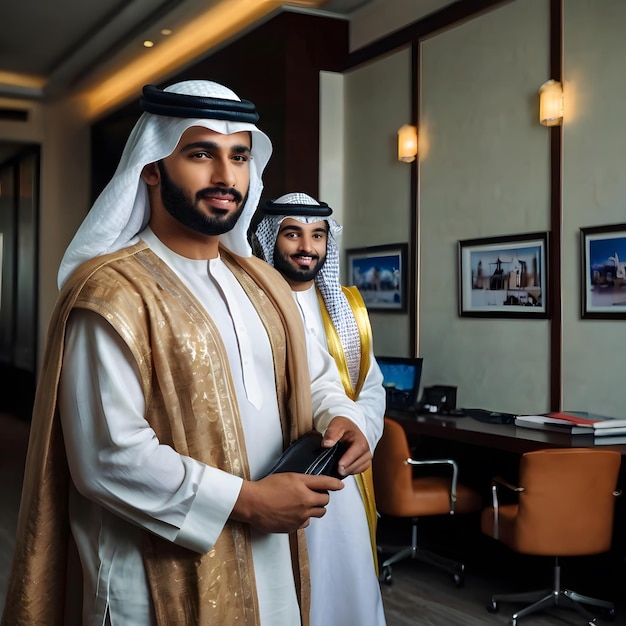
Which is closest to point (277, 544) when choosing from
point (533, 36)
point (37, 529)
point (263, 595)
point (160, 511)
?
point (263, 595)

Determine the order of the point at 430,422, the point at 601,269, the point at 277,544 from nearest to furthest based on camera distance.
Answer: the point at 277,544 → the point at 601,269 → the point at 430,422

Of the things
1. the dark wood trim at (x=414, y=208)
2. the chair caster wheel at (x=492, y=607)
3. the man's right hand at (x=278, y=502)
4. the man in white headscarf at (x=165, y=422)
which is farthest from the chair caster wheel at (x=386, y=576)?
the man's right hand at (x=278, y=502)

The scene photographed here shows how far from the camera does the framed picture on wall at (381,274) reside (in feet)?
17.6

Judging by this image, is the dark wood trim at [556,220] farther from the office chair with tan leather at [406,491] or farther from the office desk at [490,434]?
the office chair with tan leather at [406,491]

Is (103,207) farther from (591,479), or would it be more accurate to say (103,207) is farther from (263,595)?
(591,479)

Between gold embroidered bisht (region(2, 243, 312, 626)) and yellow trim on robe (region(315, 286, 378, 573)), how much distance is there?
1.41 meters

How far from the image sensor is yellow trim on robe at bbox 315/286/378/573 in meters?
3.02

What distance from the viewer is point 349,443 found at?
1657 mm

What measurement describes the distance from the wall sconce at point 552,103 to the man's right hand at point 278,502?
129 inches

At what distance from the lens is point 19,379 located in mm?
10445

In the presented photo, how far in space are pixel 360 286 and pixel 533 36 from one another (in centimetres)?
206

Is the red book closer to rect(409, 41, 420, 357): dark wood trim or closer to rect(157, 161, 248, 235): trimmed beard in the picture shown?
rect(409, 41, 420, 357): dark wood trim

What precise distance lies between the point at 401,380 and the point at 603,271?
4.90 ft

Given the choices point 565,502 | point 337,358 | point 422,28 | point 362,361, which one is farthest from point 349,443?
point 422,28
